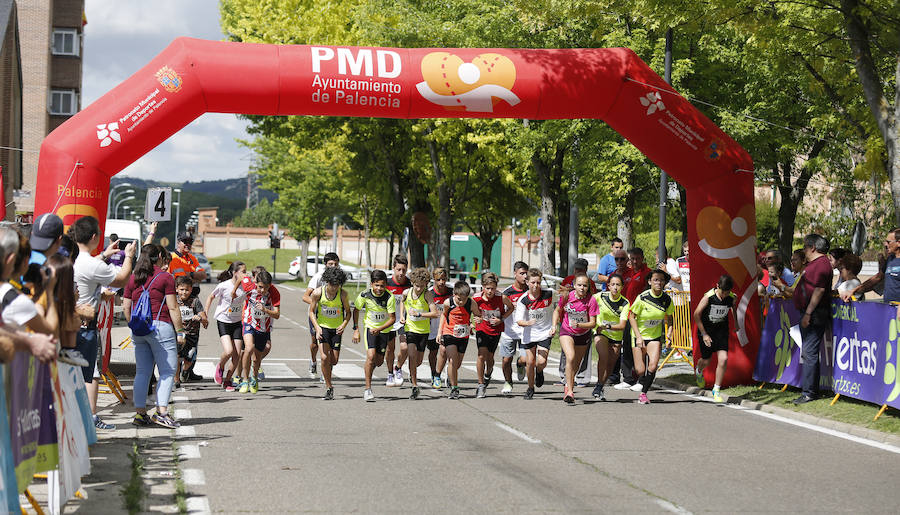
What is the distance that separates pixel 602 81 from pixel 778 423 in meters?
5.34

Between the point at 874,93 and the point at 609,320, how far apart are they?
452 cm

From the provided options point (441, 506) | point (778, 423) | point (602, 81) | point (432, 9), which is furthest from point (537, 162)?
point (441, 506)

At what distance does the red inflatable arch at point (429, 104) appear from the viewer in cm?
1359

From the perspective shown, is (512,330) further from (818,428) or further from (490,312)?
(818,428)

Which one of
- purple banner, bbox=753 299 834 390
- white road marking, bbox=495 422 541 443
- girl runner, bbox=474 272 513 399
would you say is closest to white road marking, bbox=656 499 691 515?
white road marking, bbox=495 422 541 443

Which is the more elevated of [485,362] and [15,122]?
[15,122]

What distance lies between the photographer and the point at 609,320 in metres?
14.6

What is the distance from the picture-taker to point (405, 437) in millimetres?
10258

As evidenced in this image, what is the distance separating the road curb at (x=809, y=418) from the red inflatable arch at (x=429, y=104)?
2.27 ft

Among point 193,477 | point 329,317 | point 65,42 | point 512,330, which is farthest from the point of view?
point 65,42

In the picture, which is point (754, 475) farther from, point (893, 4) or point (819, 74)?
point (819, 74)

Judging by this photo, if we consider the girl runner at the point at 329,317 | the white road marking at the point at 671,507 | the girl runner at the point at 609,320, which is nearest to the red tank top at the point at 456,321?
the girl runner at the point at 329,317

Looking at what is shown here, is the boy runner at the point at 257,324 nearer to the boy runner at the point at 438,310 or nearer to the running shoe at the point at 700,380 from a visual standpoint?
the boy runner at the point at 438,310

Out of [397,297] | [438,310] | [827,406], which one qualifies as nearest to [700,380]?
[827,406]
